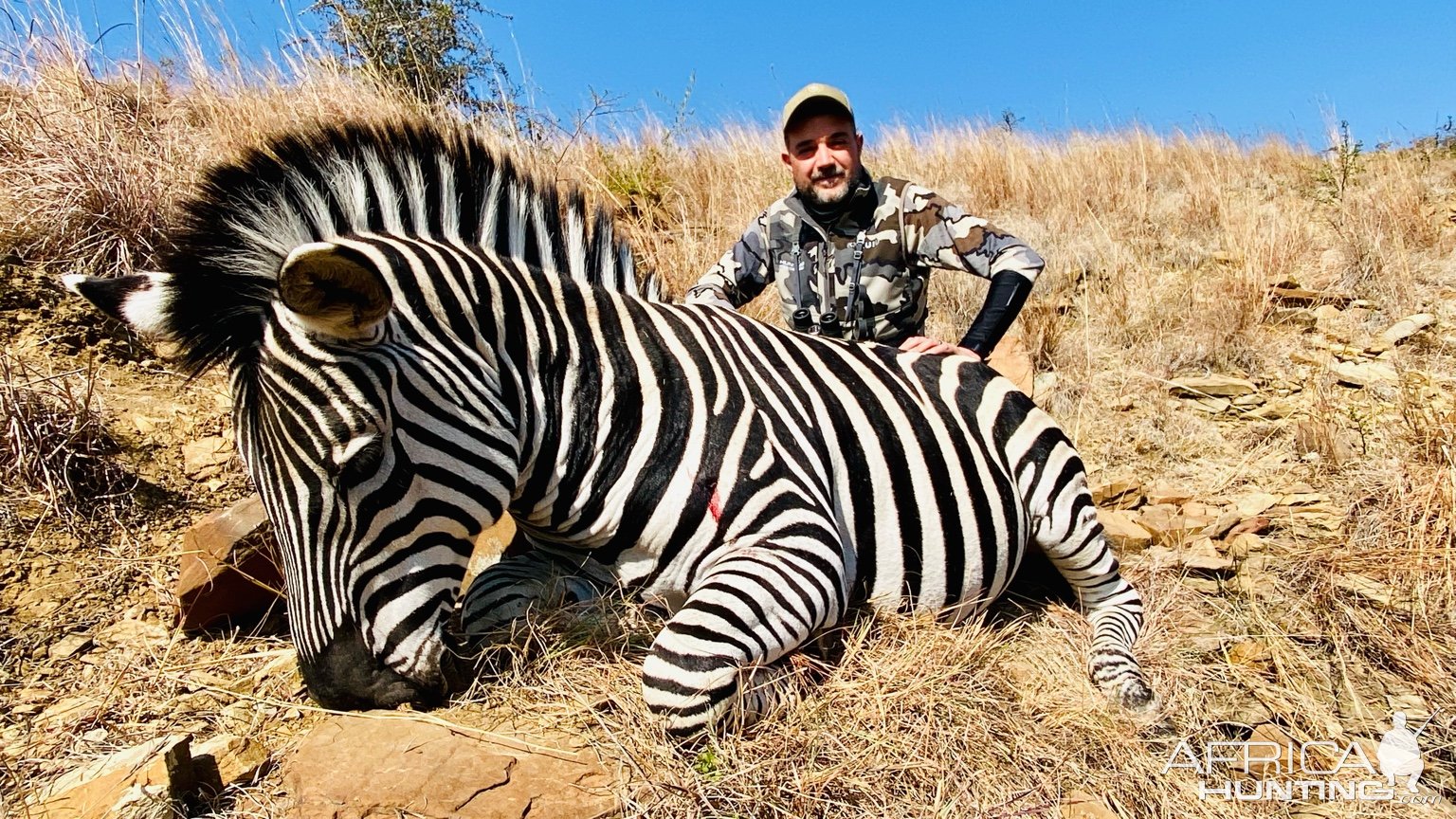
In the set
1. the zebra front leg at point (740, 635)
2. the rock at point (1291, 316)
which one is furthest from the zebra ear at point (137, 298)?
the rock at point (1291, 316)

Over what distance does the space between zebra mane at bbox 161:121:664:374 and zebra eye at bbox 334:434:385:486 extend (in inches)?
14.4

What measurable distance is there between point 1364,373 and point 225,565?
5.84 meters

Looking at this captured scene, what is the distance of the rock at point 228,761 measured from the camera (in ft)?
6.27

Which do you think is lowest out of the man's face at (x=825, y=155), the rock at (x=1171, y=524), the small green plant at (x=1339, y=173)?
the rock at (x=1171, y=524)

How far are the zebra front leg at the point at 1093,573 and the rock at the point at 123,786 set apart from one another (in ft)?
8.38

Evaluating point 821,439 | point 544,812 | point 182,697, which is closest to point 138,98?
point 182,697

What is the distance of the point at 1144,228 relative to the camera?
7.30m

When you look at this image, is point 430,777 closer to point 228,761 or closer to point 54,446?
point 228,761

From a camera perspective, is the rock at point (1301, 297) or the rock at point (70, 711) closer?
the rock at point (70, 711)

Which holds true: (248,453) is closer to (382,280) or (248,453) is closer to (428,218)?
(382,280)

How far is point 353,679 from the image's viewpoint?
1.89 metres

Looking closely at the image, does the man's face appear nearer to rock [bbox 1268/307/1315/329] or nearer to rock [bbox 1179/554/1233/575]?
rock [bbox 1179/554/1233/575]

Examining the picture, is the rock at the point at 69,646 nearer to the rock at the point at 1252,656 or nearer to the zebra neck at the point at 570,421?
the zebra neck at the point at 570,421

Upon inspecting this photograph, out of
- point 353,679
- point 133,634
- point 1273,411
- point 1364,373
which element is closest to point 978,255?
point 1273,411
